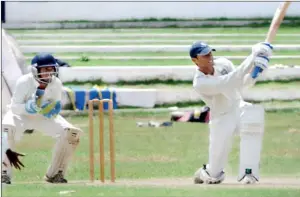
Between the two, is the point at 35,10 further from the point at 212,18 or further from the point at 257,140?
the point at 257,140

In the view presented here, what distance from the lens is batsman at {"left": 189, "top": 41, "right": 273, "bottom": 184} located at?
11586 mm

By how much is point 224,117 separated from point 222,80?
579 millimetres

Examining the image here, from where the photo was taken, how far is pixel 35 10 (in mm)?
30266

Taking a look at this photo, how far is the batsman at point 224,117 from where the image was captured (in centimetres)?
1159

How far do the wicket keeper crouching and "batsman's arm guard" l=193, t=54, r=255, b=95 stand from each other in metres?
1.71

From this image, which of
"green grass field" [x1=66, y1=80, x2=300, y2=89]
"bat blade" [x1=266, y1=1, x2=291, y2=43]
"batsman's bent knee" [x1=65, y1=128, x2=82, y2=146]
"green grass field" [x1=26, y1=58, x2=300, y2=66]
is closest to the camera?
"bat blade" [x1=266, y1=1, x2=291, y2=43]

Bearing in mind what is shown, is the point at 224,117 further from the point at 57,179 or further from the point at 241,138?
the point at 57,179

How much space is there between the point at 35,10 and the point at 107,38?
2.60 metres

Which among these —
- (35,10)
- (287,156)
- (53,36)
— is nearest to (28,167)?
(287,156)

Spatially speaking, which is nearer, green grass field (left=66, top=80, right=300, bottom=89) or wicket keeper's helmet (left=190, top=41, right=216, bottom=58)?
wicket keeper's helmet (left=190, top=41, right=216, bottom=58)

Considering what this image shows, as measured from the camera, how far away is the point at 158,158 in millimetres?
15562

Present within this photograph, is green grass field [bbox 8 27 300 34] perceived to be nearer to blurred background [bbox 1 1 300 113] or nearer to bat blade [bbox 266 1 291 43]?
blurred background [bbox 1 1 300 113]

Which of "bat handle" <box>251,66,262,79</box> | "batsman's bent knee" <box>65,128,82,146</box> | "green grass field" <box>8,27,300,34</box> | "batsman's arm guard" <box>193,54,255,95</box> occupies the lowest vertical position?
"batsman's bent knee" <box>65,128,82,146</box>

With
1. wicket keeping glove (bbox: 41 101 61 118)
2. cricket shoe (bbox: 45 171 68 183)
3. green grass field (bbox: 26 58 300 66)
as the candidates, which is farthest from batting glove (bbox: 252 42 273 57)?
green grass field (bbox: 26 58 300 66)
